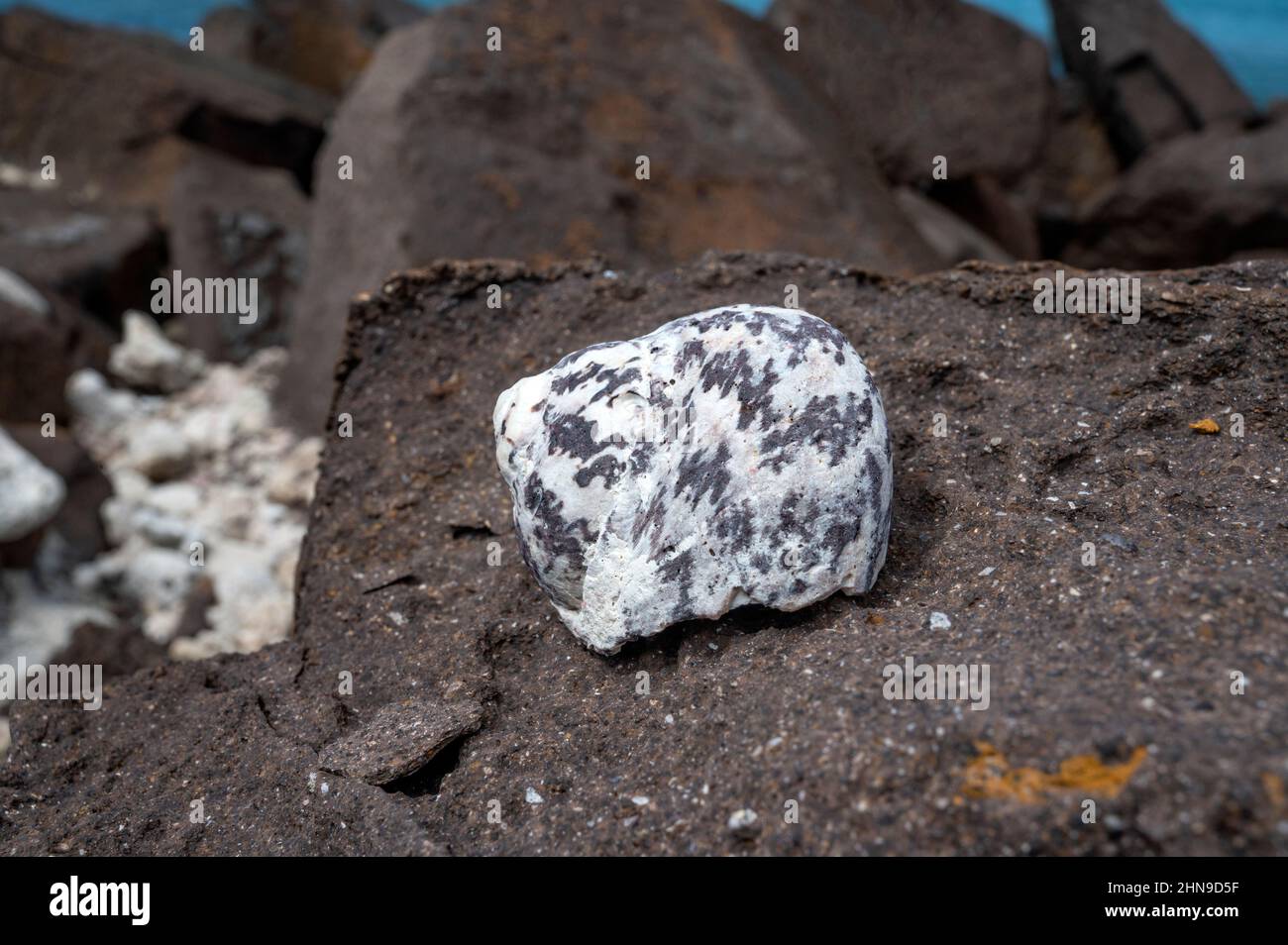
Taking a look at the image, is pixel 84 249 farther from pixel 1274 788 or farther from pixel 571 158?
pixel 1274 788

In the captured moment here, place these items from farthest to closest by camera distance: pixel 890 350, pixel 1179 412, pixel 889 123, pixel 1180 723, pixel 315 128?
1. pixel 315 128
2. pixel 889 123
3. pixel 890 350
4. pixel 1179 412
5. pixel 1180 723

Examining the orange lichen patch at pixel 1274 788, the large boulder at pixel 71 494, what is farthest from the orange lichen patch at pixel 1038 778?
the large boulder at pixel 71 494

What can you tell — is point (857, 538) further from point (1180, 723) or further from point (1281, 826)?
point (1281, 826)

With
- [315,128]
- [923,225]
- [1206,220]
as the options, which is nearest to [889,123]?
[923,225]

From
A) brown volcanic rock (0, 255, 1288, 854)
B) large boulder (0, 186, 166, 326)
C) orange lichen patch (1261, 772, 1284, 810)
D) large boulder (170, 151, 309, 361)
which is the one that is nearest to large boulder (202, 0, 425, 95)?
large boulder (0, 186, 166, 326)

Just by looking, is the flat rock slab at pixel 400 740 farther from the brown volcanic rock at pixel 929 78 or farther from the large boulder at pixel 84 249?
the brown volcanic rock at pixel 929 78
